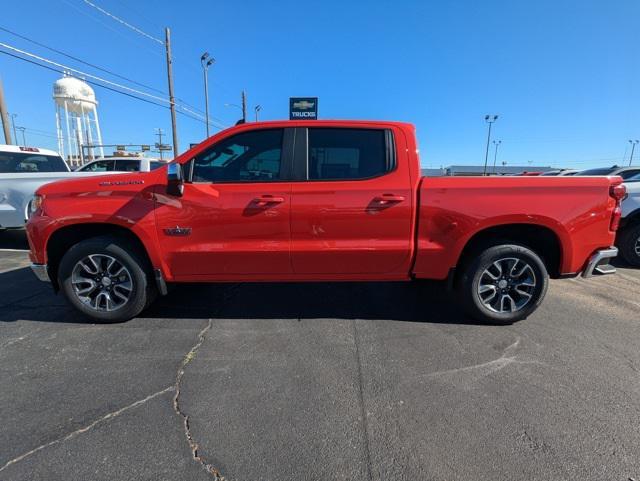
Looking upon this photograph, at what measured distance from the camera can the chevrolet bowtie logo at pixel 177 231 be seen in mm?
3455

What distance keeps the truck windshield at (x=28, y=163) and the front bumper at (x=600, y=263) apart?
995 centimetres

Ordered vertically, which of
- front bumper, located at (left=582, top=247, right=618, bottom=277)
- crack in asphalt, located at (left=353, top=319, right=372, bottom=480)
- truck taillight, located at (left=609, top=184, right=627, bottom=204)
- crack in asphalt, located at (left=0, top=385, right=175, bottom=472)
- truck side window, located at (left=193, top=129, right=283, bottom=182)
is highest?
truck side window, located at (left=193, top=129, right=283, bottom=182)

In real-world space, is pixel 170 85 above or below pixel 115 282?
above

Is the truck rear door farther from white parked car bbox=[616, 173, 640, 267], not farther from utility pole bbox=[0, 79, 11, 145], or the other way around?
utility pole bbox=[0, 79, 11, 145]

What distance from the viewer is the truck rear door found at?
11.1 feet

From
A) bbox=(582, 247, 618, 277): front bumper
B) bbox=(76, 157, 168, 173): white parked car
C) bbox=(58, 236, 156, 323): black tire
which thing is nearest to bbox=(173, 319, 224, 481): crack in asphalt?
bbox=(58, 236, 156, 323): black tire

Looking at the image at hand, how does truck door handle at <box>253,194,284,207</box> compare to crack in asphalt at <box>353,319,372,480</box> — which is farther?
truck door handle at <box>253,194,284,207</box>

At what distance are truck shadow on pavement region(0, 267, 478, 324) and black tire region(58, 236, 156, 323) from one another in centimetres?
24

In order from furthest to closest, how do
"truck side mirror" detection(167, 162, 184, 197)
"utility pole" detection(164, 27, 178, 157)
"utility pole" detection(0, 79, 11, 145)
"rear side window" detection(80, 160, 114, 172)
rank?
"utility pole" detection(164, 27, 178, 157) < "utility pole" detection(0, 79, 11, 145) < "rear side window" detection(80, 160, 114, 172) < "truck side mirror" detection(167, 162, 184, 197)

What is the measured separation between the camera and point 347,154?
140 inches

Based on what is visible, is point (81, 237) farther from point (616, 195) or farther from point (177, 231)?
→ point (616, 195)

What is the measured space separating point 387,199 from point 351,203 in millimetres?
343

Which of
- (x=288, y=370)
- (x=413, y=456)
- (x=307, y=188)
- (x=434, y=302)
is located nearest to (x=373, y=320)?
(x=434, y=302)

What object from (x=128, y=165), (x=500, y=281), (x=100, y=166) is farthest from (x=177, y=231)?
(x=100, y=166)
